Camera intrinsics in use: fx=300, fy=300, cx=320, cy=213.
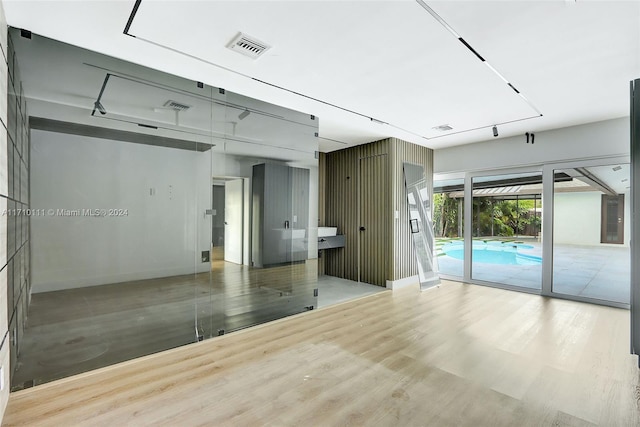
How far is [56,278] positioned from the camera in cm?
248

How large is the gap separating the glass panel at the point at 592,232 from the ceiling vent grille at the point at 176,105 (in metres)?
5.77

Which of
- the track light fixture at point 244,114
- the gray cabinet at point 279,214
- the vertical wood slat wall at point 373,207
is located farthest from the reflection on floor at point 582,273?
the track light fixture at point 244,114

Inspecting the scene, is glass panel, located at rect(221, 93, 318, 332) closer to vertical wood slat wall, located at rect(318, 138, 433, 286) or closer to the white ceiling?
the white ceiling

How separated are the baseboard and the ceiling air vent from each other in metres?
4.30

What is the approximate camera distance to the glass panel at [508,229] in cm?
536

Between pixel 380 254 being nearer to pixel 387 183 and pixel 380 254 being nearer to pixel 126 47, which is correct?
pixel 387 183

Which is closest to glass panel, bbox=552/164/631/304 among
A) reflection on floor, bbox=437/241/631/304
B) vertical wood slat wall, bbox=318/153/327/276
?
reflection on floor, bbox=437/241/631/304

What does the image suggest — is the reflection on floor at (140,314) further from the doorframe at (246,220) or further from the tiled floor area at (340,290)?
the tiled floor area at (340,290)

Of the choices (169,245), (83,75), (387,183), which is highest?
(83,75)

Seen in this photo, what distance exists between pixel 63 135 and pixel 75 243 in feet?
2.98

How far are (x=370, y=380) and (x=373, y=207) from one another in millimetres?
3794

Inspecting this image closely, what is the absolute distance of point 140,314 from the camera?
290 centimetres

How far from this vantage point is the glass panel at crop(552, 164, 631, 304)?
4520 mm

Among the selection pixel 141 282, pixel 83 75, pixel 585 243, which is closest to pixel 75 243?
pixel 141 282
